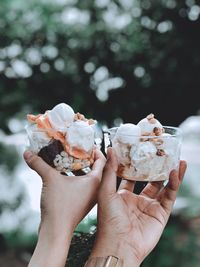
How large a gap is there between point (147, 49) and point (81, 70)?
1.19 feet

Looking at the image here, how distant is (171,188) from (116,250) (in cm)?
17

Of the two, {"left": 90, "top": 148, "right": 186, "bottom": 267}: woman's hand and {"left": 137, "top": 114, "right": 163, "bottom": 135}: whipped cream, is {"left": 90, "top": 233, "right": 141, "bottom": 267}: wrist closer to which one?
{"left": 90, "top": 148, "right": 186, "bottom": 267}: woman's hand

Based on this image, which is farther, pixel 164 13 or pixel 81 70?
pixel 81 70

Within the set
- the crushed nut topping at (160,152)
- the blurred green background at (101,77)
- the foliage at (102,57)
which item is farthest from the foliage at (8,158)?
the crushed nut topping at (160,152)

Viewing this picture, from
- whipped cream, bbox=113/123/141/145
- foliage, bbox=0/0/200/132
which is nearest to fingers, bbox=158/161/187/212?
whipped cream, bbox=113/123/141/145

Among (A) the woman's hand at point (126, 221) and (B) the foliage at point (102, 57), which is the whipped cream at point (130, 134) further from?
(B) the foliage at point (102, 57)

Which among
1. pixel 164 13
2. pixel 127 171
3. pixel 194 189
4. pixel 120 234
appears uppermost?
pixel 164 13

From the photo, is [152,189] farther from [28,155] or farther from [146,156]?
[28,155]

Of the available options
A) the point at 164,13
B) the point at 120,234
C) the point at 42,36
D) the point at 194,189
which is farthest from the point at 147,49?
the point at 120,234

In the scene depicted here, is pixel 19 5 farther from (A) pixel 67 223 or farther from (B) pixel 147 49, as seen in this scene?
(A) pixel 67 223

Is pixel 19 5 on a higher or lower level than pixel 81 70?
higher

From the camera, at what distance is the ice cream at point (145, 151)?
94 cm

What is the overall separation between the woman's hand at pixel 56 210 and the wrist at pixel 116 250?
6cm

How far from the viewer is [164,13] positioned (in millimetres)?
2258
